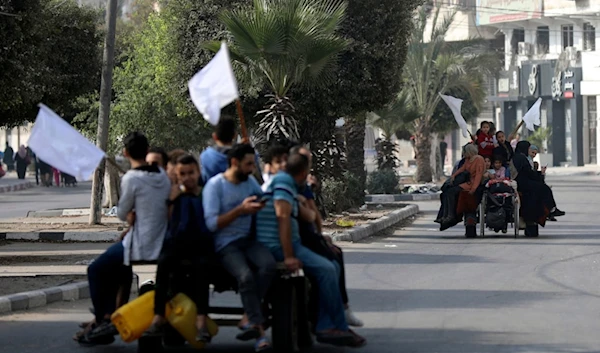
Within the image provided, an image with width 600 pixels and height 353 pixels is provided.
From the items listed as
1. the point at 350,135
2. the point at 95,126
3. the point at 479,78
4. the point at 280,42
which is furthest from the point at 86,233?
the point at 479,78

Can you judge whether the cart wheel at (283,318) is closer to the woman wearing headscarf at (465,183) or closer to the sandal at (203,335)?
the sandal at (203,335)

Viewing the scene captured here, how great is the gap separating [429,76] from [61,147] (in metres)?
36.9

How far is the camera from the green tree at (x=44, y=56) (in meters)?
17.7

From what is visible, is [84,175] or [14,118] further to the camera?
[14,118]

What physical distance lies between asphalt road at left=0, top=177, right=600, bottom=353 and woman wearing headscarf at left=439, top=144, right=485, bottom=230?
44cm

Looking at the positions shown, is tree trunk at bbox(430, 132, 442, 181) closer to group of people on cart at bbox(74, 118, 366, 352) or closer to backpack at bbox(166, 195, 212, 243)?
group of people on cart at bbox(74, 118, 366, 352)

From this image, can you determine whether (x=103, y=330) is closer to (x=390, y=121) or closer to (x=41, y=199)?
(x=41, y=199)

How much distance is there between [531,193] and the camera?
20.8 metres

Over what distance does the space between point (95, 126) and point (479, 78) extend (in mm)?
21451

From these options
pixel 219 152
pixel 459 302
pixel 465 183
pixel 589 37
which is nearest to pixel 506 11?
pixel 589 37

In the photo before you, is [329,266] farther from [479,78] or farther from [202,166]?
[479,78]

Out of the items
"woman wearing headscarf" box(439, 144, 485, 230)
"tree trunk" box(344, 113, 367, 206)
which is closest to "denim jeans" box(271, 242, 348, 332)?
"woman wearing headscarf" box(439, 144, 485, 230)

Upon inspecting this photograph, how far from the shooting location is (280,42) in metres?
21.5

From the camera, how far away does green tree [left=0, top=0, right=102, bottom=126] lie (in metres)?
17.7
